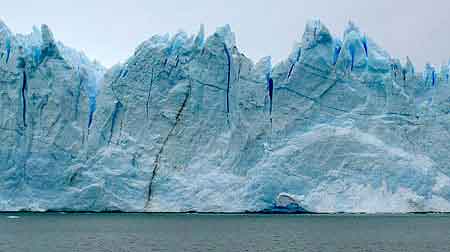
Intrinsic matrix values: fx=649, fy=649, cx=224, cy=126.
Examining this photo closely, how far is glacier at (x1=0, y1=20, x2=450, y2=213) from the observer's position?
3503cm

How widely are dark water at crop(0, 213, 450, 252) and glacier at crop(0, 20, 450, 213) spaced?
281 centimetres

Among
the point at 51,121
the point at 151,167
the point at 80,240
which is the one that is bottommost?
the point at 80,240

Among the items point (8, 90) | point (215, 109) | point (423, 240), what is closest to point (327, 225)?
point (423, 240)

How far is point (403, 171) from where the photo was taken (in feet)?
116

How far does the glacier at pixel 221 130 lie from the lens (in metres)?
35.0

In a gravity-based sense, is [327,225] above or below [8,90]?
below

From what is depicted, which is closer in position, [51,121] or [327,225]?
[327,225]

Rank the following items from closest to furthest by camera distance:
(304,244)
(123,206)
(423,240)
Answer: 1. (304,244)
2. (423,240)
3. (123,206)

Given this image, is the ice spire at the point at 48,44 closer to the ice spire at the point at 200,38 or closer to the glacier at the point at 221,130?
the glacier at the point at 221,130

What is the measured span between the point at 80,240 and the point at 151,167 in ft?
41.9

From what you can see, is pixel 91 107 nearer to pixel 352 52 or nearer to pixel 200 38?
pixel 200 38

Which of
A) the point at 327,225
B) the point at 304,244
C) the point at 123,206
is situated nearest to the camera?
the point at 304,244

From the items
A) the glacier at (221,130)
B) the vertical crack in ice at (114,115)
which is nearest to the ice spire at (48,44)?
the glacier at (221,130)

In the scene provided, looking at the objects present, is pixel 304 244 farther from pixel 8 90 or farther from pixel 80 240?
pixel 8 90
